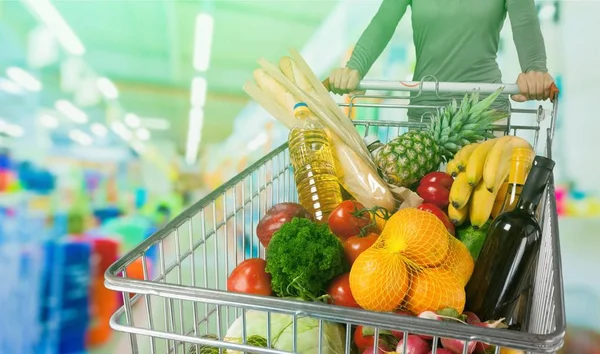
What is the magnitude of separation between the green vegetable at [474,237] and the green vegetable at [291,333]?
1.09 ft

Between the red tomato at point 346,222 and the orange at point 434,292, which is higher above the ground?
the red tomato at point 346,222

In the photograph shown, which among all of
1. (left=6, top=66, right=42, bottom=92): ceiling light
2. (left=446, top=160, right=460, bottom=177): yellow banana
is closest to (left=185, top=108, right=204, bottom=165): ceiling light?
(left=6, top=66, right=42, bottom=92): ceiling light

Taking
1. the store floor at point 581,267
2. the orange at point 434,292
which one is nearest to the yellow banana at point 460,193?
the orange at point 434,292

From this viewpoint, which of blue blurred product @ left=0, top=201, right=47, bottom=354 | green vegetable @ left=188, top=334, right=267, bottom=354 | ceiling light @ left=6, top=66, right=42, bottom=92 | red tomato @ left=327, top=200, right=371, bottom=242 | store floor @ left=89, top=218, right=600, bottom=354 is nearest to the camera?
green vegetable @ left=188, top=334, right=267, bottom=354

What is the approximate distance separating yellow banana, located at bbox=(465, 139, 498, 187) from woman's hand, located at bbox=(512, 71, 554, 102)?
0.54 feet

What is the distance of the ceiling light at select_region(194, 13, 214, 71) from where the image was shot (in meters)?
3.17

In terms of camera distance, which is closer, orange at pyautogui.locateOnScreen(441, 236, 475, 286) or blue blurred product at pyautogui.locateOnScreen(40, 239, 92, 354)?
orange at pyautogui.locateOnScreen(441, 236, 475, 286)

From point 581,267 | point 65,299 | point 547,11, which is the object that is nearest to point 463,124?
point 581,267

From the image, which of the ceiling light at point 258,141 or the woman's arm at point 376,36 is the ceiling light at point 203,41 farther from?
the woman's arm at point 376,36

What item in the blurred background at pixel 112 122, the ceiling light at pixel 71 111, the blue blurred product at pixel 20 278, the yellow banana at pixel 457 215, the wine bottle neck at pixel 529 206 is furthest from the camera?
the ceiling light at pixel 71 111

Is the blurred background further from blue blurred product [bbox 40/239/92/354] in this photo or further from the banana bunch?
the banana bunch

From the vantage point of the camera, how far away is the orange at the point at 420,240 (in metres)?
0.67

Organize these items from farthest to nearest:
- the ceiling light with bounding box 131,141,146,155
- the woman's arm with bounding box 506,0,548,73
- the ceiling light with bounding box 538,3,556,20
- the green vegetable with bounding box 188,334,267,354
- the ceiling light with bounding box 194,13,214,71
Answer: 1. the ceiling light with bounding box 194,13,214,71
2. the ceiling light with bounding box 131,141,146,155
3. the ceiling light with bounding box 538,3,556,20
4. the woman's arm with bounding box 506,0,548,73
5. the green vegetable with bounding box 188,334,267,354

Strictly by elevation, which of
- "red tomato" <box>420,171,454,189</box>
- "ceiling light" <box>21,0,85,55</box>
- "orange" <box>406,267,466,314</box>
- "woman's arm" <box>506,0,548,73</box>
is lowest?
"orange" <box>406,267,466,314</box>
